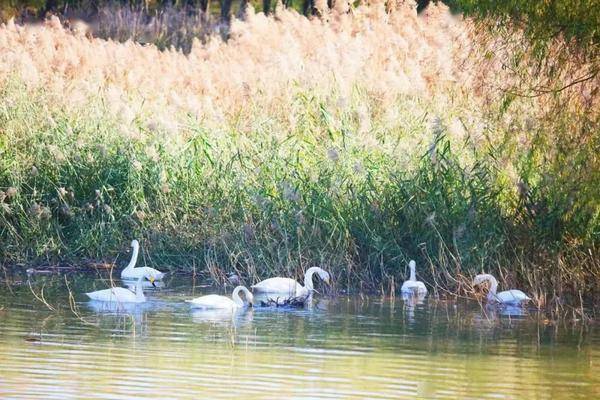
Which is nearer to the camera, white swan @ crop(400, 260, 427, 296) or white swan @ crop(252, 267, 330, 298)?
white swan @ crop(252, 267, 330, 298)

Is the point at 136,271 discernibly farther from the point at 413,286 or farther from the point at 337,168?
the point at 413,286

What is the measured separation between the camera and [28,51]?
64.4ft

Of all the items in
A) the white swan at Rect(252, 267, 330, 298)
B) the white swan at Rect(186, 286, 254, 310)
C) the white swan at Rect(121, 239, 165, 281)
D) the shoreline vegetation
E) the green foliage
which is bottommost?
the white swan at Rect(186, 286, 254, 310)

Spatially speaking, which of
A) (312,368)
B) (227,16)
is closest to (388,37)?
(312,368)

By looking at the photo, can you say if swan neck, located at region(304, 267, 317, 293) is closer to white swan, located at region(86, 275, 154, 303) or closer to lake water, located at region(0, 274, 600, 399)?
lake water, located at region(0, 274, 600, 399)

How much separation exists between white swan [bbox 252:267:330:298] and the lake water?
0.57ft

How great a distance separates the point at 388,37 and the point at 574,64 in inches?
273

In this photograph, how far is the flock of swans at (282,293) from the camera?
1240 cm

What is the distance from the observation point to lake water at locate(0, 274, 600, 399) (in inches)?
350

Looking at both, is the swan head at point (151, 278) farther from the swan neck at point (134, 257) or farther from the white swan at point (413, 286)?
the white swan at point (413, 286)

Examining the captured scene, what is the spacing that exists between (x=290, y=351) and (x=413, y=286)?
3112 mm

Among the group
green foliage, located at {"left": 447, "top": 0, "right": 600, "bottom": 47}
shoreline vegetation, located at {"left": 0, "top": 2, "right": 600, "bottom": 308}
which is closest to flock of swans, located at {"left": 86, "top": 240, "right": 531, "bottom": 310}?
shoreline vegetation, located at {"left": 0, "top": 2, "right": 600, "bottom": 308}

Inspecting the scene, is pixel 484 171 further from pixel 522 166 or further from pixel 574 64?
pixel 574 64

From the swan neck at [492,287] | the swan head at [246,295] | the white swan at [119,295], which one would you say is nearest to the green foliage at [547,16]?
the swan neck at [492,287]
